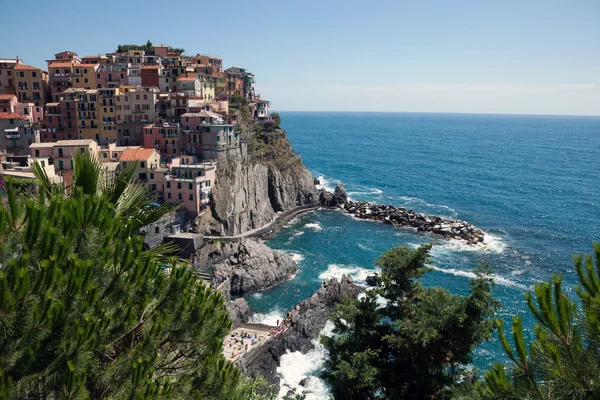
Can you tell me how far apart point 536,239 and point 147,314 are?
223 feet

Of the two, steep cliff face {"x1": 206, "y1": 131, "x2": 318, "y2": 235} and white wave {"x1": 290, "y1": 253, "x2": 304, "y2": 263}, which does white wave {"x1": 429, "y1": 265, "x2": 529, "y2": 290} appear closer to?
white wave {"x1": 290, "y1": 253, "x2": 304, "y2": 263}

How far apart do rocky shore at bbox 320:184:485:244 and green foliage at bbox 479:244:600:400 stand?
58.7m

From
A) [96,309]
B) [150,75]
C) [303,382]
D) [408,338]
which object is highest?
[150,75]

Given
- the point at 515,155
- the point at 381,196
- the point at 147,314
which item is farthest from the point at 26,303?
the point at 515,155

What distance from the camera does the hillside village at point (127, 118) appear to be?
190 feet

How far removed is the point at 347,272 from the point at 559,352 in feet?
152

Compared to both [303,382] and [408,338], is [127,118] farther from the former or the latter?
[408,338]

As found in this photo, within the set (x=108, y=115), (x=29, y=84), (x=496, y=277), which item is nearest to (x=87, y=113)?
(x=108, y=115)

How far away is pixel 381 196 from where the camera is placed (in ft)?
300

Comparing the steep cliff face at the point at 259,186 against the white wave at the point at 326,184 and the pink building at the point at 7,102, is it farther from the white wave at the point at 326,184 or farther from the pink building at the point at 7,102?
the pink building at the point at 7,102

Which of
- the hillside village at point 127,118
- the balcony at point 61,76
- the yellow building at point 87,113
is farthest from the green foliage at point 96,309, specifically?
the balcony at point 61,76

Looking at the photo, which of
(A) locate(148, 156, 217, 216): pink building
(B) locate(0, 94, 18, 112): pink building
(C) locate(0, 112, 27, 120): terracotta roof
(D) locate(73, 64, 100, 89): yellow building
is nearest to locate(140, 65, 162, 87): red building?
(D) locate(73, 64, 100, 89): yellow building

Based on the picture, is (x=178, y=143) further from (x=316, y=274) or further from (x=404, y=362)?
(x=404, y=362)

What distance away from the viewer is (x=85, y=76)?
7069 centimetres
